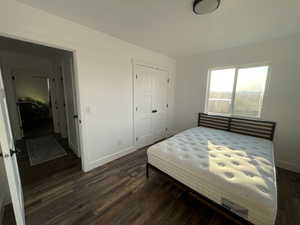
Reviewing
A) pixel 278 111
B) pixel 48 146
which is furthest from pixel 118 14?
pixel 48 146

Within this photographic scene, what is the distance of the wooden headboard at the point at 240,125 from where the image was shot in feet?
8.54

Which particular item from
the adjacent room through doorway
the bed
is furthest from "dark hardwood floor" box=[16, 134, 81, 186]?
the bed

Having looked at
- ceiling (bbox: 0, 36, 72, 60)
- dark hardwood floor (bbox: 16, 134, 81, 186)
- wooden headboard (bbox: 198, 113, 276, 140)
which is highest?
ceiling (bbox: 0, 36, 72, 60)

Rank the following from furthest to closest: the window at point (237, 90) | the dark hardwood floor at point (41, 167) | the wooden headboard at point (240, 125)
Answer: the window at point (237, 90), the wooden headboard at point (240, 125), the dark hardwood floor at point (41, 167)

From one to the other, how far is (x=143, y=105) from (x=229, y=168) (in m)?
2.32

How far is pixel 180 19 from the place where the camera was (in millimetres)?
1866

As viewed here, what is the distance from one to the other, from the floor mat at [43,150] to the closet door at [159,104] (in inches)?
100

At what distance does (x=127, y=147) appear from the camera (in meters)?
3.11

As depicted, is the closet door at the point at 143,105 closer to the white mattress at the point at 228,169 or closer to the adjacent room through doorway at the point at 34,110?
the white mattress at the point at 228,169

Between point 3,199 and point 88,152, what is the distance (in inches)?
44.7

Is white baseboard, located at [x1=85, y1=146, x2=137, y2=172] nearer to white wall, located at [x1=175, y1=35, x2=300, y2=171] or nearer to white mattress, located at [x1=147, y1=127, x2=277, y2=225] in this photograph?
white mattress, located at [x1=147, y1=127, x2=277, y2=225]

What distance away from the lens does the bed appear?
1.20 m

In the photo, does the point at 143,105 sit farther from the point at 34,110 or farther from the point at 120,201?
the point at 34,110

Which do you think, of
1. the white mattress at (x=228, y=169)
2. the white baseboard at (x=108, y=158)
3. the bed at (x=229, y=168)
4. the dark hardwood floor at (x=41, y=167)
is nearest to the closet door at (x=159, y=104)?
the white baseboard at (x=108, y=158)
